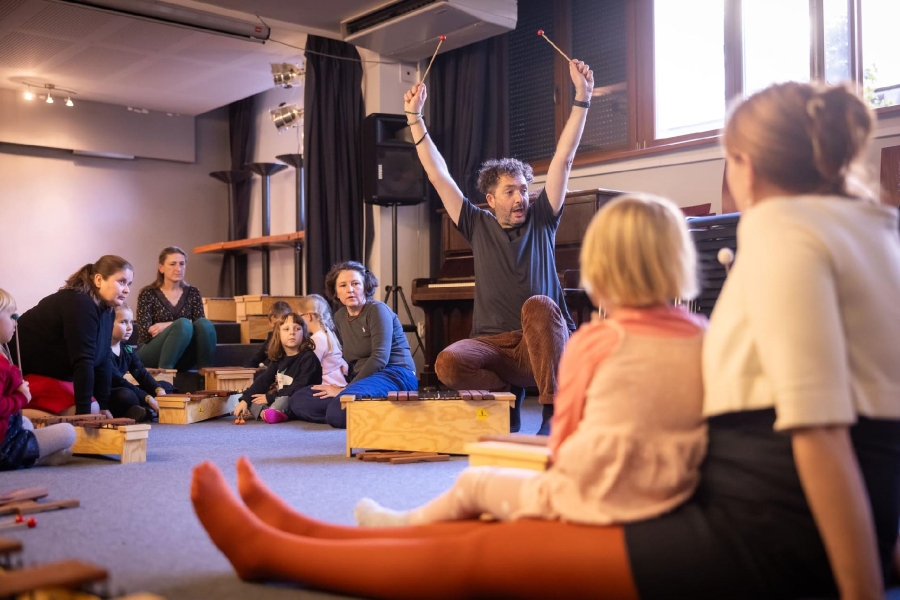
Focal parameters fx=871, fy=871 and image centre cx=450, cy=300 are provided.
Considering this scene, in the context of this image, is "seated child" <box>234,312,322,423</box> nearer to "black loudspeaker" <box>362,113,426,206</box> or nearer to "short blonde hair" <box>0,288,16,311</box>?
"black loudspeaker" <box>362,113,426,206</box>

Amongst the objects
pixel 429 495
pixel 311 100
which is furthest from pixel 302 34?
pixel 429 495

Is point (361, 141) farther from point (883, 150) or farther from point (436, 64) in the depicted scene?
point (883, 150)

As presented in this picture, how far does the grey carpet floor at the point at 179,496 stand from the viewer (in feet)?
5.66

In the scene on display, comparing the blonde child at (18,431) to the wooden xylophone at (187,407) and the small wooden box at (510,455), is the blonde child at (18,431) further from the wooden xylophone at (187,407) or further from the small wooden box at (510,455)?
the small wooden box at (510,455)

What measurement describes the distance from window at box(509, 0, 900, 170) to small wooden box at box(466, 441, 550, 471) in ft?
10.9

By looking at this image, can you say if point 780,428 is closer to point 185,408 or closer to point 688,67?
point 185,408

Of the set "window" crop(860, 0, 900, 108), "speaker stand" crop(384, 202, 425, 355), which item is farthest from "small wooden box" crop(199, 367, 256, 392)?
"window" crop(860, 0, 900, 108)

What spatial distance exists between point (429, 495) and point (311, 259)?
14.4 ft

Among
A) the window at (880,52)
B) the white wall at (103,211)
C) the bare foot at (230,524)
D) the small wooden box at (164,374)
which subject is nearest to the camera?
the bare foot at (230,524)

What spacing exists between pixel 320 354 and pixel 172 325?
141cm

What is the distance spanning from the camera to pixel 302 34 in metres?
6.63

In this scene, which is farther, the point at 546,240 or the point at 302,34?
the point at 302,34

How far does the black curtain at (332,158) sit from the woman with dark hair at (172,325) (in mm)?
920

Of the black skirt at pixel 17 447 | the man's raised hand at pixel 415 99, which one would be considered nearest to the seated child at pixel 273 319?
the black skirt at pixel 17 447
